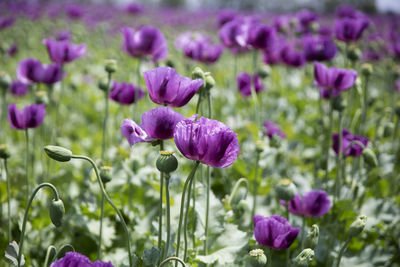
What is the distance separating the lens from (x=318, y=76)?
6.25 feet

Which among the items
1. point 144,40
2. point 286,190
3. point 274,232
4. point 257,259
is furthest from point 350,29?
point 257,259

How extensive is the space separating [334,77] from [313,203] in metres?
0.63

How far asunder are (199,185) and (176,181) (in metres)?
0.48

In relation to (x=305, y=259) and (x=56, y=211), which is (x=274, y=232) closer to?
(x=305, y=259)

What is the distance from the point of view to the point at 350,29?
101 inches

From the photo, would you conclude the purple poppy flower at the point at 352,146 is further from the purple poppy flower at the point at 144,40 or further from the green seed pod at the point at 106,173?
the green seed pod at the point at 106,173

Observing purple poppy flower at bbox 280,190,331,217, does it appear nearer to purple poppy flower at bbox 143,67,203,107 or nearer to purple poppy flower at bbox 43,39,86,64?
purple poppy flower at bbox 143,67,203,107

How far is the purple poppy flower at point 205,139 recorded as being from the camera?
1.05 meters

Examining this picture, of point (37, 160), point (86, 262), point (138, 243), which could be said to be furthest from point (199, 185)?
point (37, 160)

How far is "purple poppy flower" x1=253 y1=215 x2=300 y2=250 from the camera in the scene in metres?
1.32

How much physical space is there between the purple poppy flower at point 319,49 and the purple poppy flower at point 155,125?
1594mm

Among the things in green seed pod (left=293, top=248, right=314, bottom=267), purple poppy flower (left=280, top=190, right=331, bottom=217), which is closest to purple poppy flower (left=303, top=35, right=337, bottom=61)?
purple poppy flower (left=280, top=190, right=331, bottom=217)

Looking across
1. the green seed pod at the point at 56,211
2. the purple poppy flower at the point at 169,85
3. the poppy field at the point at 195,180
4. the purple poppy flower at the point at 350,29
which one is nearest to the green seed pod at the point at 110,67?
the poppy field at the point at 195,180

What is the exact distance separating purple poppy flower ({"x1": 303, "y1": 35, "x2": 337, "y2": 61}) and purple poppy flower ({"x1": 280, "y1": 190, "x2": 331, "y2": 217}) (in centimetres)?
114
